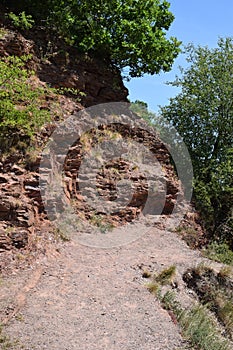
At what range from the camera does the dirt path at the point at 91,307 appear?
4.85 metres

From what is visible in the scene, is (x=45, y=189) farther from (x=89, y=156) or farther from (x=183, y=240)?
(x=183, y=240)

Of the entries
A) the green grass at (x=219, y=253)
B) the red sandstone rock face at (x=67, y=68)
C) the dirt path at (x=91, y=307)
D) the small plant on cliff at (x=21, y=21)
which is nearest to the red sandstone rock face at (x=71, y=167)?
the red sandstone rock face at (x=67, y=68)

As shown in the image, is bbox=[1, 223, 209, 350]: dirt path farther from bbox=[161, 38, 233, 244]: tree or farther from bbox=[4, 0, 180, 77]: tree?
bbox=[4, 0, 180, 77]: tree

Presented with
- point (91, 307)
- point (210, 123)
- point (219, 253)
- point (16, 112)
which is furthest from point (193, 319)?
point (210, 123)

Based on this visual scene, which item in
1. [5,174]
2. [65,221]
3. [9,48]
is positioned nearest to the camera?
[5,174]

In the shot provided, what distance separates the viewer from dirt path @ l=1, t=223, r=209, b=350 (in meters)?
4.85

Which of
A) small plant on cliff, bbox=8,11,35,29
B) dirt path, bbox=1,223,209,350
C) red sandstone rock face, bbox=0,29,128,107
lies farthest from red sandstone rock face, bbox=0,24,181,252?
dirt path, bbox=1,223,209,350

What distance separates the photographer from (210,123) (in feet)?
41.3

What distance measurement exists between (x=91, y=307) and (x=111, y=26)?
29.2 feet

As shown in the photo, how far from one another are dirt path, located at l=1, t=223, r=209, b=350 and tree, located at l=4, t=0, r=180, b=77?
661 cm

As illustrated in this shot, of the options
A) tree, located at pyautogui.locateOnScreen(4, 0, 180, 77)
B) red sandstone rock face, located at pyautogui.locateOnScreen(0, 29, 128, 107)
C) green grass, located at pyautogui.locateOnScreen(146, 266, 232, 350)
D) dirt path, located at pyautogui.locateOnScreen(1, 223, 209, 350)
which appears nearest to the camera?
dirt path, located at pyautogui.locateOnScreen(1, 223, 209, 350)

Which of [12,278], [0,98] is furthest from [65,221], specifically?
[0,98]

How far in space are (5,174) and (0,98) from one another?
5.59ft

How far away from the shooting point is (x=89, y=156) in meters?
9.80
